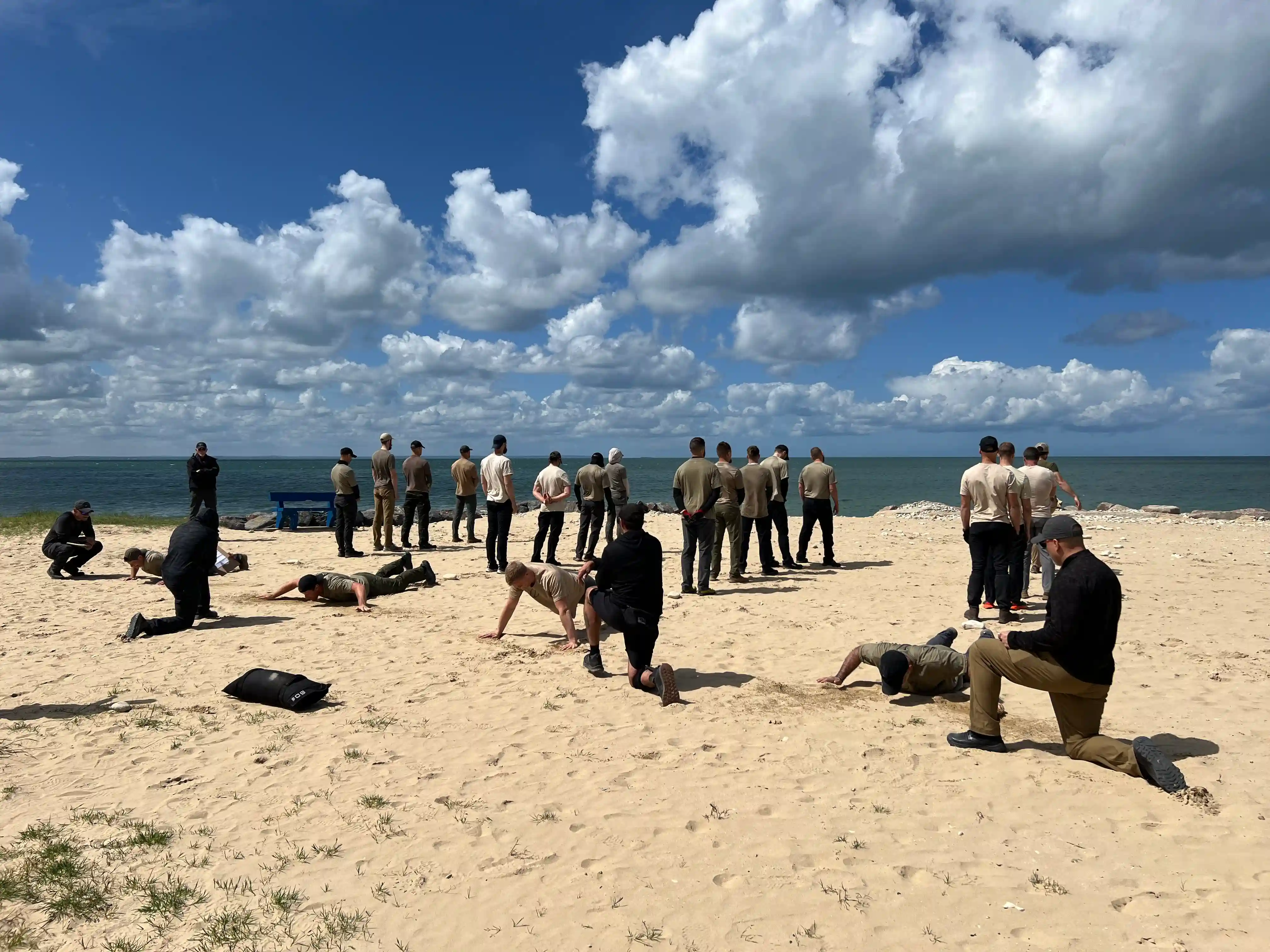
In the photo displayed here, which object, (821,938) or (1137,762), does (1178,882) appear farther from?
(821,938)

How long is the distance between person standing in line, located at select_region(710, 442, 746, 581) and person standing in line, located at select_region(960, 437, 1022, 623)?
3.22 m

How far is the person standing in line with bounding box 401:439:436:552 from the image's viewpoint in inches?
575

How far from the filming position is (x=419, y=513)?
1516 centimetres

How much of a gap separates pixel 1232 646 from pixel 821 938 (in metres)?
6.96

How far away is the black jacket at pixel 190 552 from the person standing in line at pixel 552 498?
4574 mm

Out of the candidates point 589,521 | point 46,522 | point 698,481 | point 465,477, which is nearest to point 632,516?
point 698,481

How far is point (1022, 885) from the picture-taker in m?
3.59

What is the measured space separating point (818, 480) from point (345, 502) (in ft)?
28.7

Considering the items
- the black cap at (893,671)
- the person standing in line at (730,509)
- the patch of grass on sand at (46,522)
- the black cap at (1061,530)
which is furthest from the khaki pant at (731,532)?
the patch of grass on sand at (46,522)

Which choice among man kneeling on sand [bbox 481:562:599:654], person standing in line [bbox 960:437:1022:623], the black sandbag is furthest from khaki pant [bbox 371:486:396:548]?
person standing in line [bbox 960:437:1022:623]

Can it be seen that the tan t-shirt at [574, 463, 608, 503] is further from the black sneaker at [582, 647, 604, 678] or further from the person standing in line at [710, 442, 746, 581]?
the black sneaker at [582, 647, 604, 678]

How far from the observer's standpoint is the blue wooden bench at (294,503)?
1983cm

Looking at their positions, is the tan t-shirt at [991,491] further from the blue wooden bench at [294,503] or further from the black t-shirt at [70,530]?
the blue wooden bench at [294,503]

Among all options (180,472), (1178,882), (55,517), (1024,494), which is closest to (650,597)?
(1178,882)
